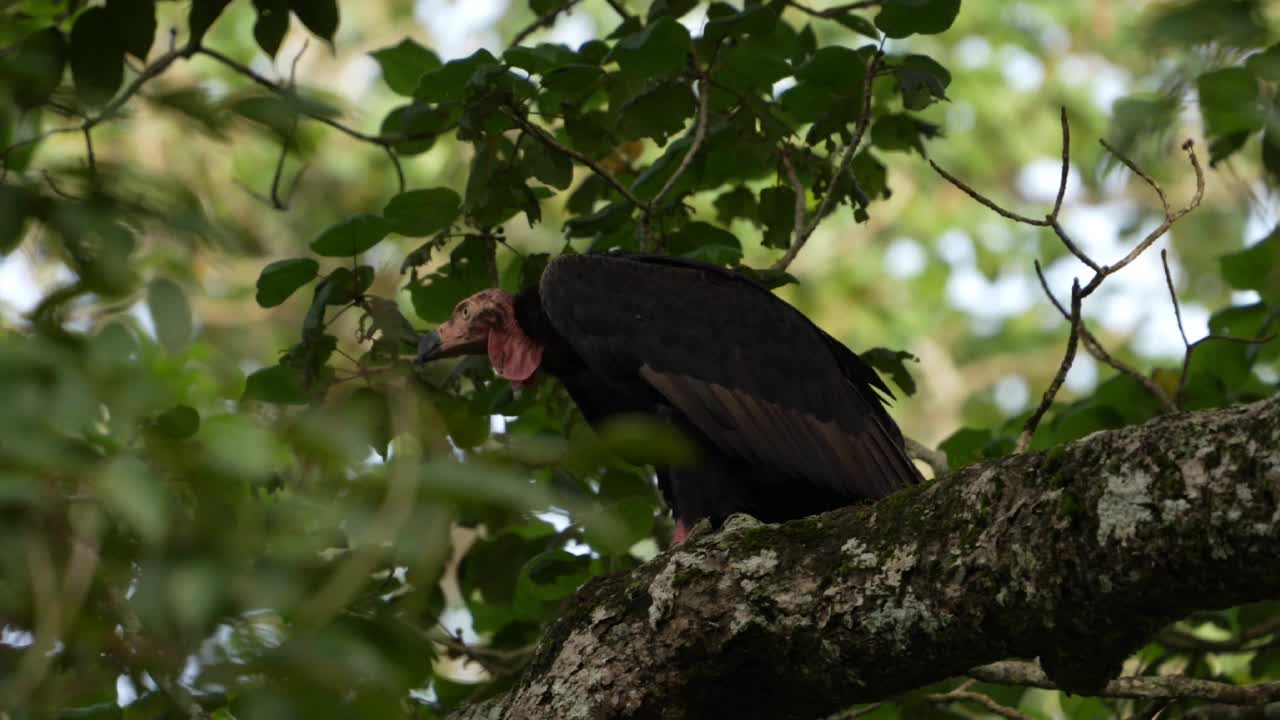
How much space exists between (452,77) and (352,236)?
1.83ft

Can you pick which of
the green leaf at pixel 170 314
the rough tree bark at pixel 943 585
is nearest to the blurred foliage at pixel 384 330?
the green leaf at pixel 170 314

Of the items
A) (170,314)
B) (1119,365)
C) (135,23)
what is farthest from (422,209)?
(170,314)

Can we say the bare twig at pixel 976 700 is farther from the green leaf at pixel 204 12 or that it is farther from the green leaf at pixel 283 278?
the green leaf at pixel 204 12

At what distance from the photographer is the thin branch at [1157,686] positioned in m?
3.23

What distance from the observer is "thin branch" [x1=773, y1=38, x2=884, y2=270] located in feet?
13.7

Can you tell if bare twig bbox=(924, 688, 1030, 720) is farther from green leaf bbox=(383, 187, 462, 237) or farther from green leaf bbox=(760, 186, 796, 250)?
green leaf bbox=(383, 187, 462, 237)

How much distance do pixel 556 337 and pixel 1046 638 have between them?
2697mm

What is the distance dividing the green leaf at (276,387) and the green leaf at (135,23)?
0.99 meters

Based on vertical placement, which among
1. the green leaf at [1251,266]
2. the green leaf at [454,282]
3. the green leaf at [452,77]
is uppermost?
the green leaf at [452,77]

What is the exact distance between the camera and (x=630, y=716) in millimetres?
2961

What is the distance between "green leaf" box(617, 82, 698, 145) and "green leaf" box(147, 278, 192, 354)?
3.10 m

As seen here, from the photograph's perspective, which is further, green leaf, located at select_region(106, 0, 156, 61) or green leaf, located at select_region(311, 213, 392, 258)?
green leaf, located at select_region(311, 213, 392, 258)

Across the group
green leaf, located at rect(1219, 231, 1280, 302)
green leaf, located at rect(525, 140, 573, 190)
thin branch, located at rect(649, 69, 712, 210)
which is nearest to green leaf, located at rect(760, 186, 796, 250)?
thin branch, located at rect(649, 69, 712, 210)

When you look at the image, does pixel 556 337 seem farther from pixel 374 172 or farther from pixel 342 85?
pixel 342 85
